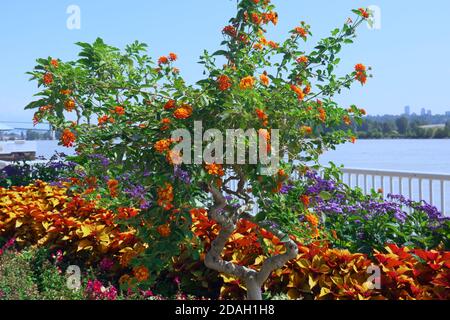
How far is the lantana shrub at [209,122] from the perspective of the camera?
8.39 ft

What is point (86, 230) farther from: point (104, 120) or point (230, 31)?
point (230, 31)

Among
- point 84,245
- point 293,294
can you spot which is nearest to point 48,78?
point 84,245

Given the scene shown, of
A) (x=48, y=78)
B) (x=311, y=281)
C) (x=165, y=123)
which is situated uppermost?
(x=48, y=78)

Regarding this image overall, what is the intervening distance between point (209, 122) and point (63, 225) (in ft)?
7.25

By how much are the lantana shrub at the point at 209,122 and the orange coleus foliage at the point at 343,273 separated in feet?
0.97

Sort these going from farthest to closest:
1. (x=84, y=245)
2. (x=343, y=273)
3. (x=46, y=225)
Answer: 1. (x=46, y=225)
2. (x=84, y=245)
3. (x=343, y=273)

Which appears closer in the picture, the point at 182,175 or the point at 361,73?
the point at 182,175

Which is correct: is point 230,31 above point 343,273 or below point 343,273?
above

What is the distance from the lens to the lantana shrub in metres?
2.56

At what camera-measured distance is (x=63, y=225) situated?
14.2ft
